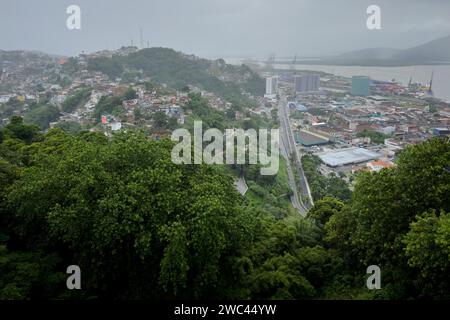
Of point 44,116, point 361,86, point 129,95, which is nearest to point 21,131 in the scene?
point 129,95

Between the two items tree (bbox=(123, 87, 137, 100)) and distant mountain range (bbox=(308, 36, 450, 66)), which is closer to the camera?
tree (bbox=(123, 87, 137, 100))

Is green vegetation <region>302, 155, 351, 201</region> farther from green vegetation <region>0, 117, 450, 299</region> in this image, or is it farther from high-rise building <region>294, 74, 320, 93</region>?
high-rise building <region>294, 74, 320, 93</region>

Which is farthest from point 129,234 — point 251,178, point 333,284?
point 251,178

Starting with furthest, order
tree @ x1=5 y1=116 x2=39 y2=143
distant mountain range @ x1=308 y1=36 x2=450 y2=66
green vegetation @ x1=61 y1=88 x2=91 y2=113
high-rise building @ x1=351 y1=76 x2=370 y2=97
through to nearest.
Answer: distant mountain range @ x1=308 y1=36 x2=450 y2=66
high-rise building @ x1=351 y1=76 x2=370 y2=97
green vegetation @ x1=61 y1=88 x2=91 y2=113
tree @ x1=5 y1=116 x2=39 y2=143

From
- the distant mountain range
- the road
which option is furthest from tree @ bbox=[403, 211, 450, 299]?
the distant mountain range

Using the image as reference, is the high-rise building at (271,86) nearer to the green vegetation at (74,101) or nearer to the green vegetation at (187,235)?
the green vegetation at (74,101)

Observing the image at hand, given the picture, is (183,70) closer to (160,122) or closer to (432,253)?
(160,122)
